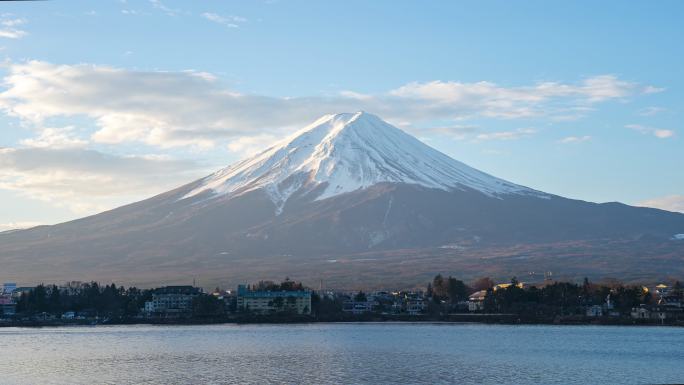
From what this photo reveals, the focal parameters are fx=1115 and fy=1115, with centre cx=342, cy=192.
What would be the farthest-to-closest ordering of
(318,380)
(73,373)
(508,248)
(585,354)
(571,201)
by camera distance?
(571,201) → (508,248) → (585,354) → (73,373) → (318,380)

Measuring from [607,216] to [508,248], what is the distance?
31617 millimetres

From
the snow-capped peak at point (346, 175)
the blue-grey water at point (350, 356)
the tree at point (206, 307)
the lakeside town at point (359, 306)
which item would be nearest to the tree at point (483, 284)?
the lakeside town at point (359, 306)

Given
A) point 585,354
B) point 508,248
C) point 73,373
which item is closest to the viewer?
point 73,373

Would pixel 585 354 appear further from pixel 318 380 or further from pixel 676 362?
pixel 318 380

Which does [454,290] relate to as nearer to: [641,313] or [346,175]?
[641,313]

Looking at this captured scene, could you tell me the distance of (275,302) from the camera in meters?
82.9

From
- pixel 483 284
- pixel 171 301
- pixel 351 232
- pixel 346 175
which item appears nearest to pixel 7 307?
pixel 171 301

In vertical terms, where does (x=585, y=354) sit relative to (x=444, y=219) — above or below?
below

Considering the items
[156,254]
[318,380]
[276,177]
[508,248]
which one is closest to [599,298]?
[318,380]

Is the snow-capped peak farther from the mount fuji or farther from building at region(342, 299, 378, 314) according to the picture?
building at region(342, 299, 378, 314)

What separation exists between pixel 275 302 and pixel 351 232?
83211 millimetres

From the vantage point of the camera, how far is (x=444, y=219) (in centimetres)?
17088

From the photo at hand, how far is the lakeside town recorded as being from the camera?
7628cm

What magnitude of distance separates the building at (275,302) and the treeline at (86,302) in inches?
343
